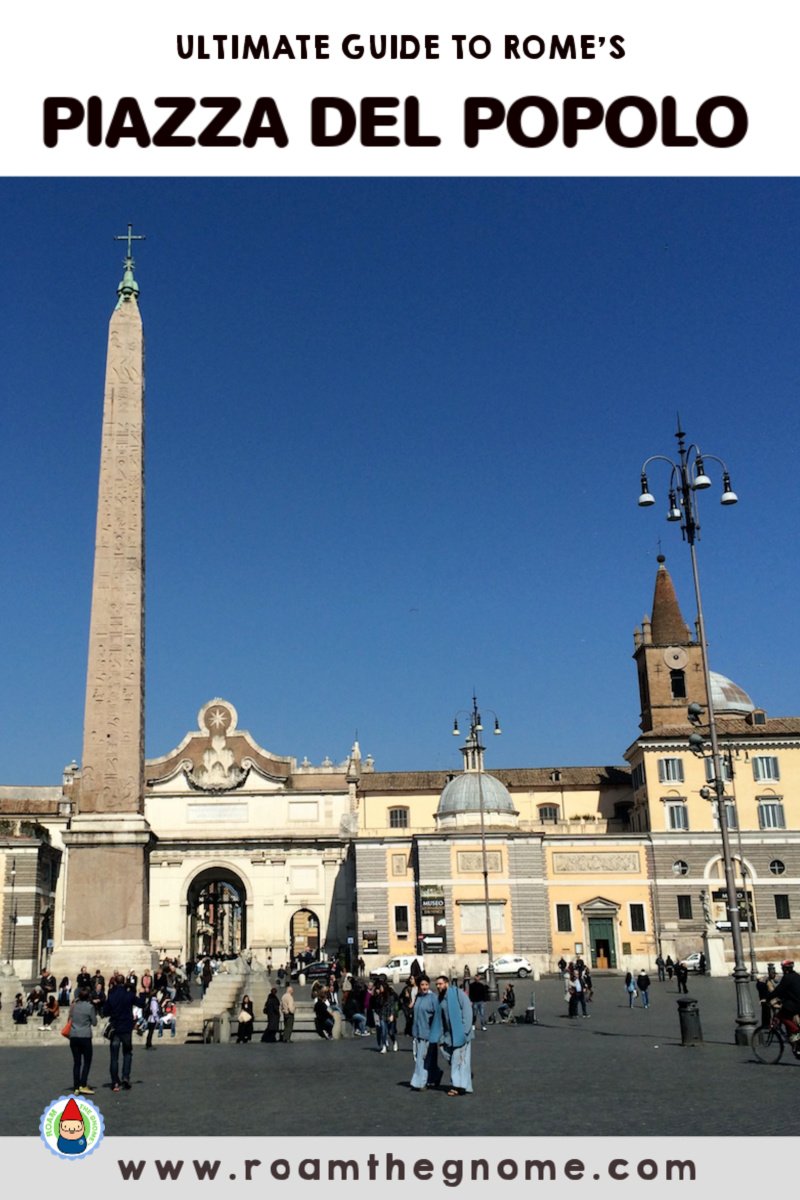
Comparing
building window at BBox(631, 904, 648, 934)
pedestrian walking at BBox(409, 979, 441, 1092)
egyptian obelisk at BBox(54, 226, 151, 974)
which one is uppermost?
egyptian obelisk at BBox(54, 226, 151, 974)

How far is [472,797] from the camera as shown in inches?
1805

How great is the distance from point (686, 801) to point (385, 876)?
40.3ft

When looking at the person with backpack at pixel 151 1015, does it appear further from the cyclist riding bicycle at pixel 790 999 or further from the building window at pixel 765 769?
the building window at pixel 765 769

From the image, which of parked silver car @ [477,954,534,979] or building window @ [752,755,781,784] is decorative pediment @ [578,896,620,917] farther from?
building window @ [752,755,781,784]

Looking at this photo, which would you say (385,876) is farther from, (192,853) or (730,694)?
(730,694)

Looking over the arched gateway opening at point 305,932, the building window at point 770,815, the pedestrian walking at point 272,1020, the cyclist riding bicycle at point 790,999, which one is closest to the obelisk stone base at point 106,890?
the pedestrian walking at point 272,1020

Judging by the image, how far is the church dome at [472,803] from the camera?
45631mm

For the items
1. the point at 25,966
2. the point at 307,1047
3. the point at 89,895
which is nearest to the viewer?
the point at 307,1047

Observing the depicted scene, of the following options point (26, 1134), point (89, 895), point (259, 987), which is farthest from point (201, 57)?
point (259, 987)

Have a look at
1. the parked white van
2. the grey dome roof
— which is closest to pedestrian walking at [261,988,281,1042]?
the parked white van

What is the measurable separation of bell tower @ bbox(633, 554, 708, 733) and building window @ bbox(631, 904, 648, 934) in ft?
28.9

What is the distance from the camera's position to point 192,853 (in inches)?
2132

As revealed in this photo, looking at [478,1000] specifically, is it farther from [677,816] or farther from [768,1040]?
[677,816]

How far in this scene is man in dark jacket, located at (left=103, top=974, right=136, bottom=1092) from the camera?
12.2 meters
